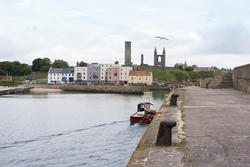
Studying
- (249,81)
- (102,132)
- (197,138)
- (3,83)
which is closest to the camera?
(197,138)

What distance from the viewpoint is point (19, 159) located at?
17.8m

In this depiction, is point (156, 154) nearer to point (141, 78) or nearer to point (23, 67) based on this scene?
point (141, 78)

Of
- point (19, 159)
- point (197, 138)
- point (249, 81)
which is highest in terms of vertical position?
point (249, 81)

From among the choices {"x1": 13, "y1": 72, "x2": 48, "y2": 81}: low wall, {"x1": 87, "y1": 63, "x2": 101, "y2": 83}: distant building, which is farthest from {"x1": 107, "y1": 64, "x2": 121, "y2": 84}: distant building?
{"x1": 13, "y1": 72, "x2": 48, "y2": 81}: low wall

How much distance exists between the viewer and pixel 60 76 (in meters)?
142

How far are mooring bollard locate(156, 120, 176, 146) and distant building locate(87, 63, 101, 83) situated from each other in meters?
132

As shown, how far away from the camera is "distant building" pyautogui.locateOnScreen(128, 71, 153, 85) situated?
12650 cm

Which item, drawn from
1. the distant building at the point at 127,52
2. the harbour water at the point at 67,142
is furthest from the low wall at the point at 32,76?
the harbour water at the point at 67,142

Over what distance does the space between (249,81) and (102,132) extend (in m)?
16.7

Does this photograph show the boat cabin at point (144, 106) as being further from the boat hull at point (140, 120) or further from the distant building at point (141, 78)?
the distant building at point (141, 78)

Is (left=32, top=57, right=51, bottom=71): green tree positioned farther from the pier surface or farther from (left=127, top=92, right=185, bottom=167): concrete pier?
(left=127, top=92, right=185, bottom=167): concrete pier

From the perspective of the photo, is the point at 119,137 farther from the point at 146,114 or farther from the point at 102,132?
the point at 146,114

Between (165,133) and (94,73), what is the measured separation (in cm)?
13260

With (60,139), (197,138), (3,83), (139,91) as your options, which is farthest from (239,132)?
(3,83)
